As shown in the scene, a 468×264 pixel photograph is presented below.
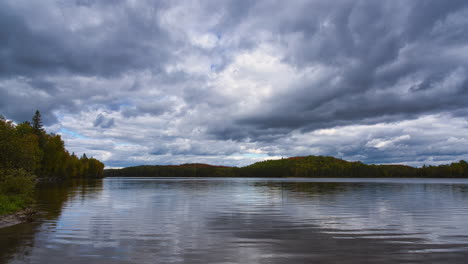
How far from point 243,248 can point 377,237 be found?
9257 millimetres

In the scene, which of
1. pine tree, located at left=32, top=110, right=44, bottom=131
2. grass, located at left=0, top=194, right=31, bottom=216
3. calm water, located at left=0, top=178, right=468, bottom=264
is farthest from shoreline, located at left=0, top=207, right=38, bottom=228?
pine tree, located at left=32, top=110, right=44, bottom=131

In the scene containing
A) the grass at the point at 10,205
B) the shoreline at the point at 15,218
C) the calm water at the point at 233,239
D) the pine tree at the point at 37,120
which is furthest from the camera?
the pine tree at the point at 37,120

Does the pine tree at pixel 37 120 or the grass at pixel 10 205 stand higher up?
the pine tree at pixel 37 120

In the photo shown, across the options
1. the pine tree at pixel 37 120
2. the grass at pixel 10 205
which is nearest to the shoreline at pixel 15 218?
the grass at pixel 10 205

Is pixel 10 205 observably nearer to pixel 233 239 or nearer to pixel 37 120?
pixel 233 239

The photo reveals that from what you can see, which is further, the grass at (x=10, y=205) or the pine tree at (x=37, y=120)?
the pine tree at (x=37, y=120)

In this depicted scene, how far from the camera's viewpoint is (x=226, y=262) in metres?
14.3

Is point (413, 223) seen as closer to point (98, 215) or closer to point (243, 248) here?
point (243, 248)

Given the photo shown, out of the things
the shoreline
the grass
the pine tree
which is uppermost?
the pine tree

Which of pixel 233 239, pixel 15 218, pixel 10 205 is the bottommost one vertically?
pixel 233 239

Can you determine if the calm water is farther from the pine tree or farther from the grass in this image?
the pine tree

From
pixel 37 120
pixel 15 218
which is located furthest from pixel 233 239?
pixel 37 120

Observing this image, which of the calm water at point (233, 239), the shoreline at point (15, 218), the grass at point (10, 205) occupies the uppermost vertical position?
the grass at point (10, 205)

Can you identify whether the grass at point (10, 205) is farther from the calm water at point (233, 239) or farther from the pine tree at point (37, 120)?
the pine tree at point (37, 120)
